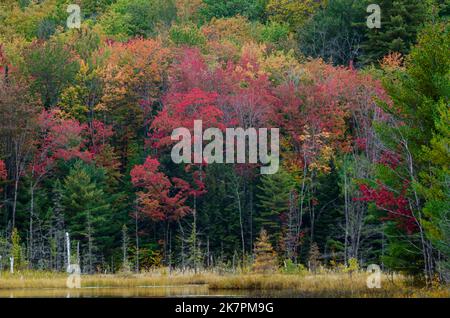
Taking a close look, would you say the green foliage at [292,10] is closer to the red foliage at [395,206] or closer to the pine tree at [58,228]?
the pine tree at [58,228]

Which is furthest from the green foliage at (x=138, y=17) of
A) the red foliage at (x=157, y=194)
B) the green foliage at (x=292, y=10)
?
the red foliage at (x=157, y=194)

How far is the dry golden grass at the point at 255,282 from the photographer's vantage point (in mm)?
32250

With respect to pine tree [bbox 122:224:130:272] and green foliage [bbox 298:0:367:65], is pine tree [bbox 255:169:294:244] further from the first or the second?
green foliage [bbox 298:0:367:65]

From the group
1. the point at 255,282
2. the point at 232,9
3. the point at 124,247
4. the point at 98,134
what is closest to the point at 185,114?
the point at 98,134

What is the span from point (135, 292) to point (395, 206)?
9.09 m

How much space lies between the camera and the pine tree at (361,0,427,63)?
232 ft

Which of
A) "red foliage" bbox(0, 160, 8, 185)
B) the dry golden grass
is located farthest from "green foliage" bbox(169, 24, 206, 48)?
the dry golden grass

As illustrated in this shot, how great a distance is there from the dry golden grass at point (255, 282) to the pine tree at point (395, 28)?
30226 millimetres

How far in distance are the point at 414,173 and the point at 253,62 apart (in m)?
35.3

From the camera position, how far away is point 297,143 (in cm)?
6125

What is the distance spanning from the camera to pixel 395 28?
232ft

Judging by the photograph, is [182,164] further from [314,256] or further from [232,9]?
[232,9]
